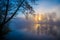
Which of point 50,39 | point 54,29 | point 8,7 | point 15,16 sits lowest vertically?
point 50,39

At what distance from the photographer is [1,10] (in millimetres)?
3893

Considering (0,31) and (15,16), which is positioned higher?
(15,16)

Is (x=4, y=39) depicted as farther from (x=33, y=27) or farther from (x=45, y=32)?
(x=45, y=32)

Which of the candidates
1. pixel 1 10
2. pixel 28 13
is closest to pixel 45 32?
pixel 28 13

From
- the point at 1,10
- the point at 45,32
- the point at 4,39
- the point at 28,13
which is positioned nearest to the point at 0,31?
the point at 4,39

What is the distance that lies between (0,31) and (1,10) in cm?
54

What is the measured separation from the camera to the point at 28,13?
3.91 meters

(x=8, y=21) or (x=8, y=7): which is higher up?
(x=8, y=7)

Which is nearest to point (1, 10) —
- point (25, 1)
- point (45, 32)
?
point (25, 1)

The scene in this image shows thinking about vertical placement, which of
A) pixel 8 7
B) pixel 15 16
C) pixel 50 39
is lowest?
pixel 50 39

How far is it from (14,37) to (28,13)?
2.32ft

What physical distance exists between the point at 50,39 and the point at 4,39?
117 centimetres

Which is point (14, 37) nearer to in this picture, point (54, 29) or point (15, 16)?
point (15, 16)

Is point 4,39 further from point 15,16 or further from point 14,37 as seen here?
point 15,16
